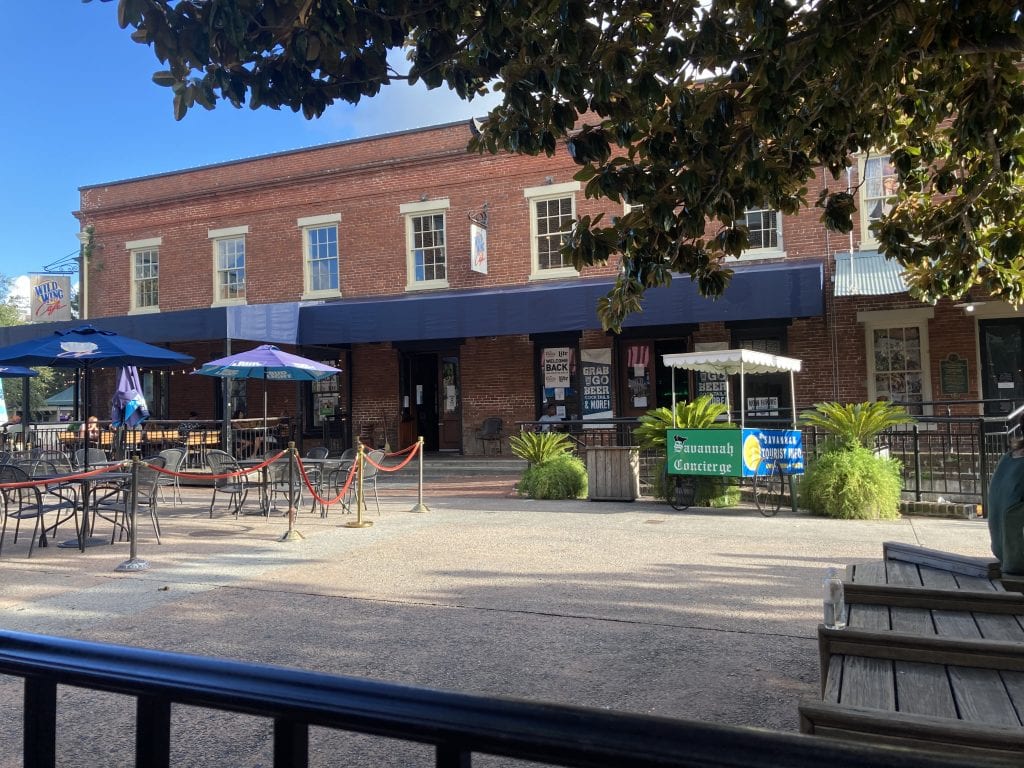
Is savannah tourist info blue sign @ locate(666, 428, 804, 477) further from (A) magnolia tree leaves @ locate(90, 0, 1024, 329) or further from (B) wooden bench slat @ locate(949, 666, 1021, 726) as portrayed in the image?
(B) wooden bench slat @ locate(949, 666, 1021, 726)

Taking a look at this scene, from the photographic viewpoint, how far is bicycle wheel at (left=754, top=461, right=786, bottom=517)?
→ 10852 mm

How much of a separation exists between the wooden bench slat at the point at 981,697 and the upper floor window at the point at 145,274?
22607 millimetres

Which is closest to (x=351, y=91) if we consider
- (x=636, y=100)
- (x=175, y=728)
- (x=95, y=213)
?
(x=636, y=100)

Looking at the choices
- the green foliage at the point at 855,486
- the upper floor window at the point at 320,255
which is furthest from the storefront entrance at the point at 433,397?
the green foliage at the point at 855,486

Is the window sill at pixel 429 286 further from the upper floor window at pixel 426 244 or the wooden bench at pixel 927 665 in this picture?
the wooden bench at pixel 927 665

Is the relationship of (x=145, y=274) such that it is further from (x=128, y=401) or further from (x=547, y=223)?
(x=547, y=223)

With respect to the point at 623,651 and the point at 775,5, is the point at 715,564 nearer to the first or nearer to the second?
the point at 623,651

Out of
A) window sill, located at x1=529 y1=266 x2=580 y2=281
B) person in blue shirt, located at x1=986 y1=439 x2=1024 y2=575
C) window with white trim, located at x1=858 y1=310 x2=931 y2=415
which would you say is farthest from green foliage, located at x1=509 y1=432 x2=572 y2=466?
person in blue shirt, located at x1=986 y1=439 x2=1024 y2=575

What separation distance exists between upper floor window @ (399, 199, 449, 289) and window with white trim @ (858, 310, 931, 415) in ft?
31.0

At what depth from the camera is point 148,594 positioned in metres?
6.84

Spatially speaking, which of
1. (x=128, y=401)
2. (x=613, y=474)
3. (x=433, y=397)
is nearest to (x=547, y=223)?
(x=433, y=397)

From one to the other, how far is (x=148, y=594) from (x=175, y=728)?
10.5 ft

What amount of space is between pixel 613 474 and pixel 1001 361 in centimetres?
814

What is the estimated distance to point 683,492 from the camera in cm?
1128
